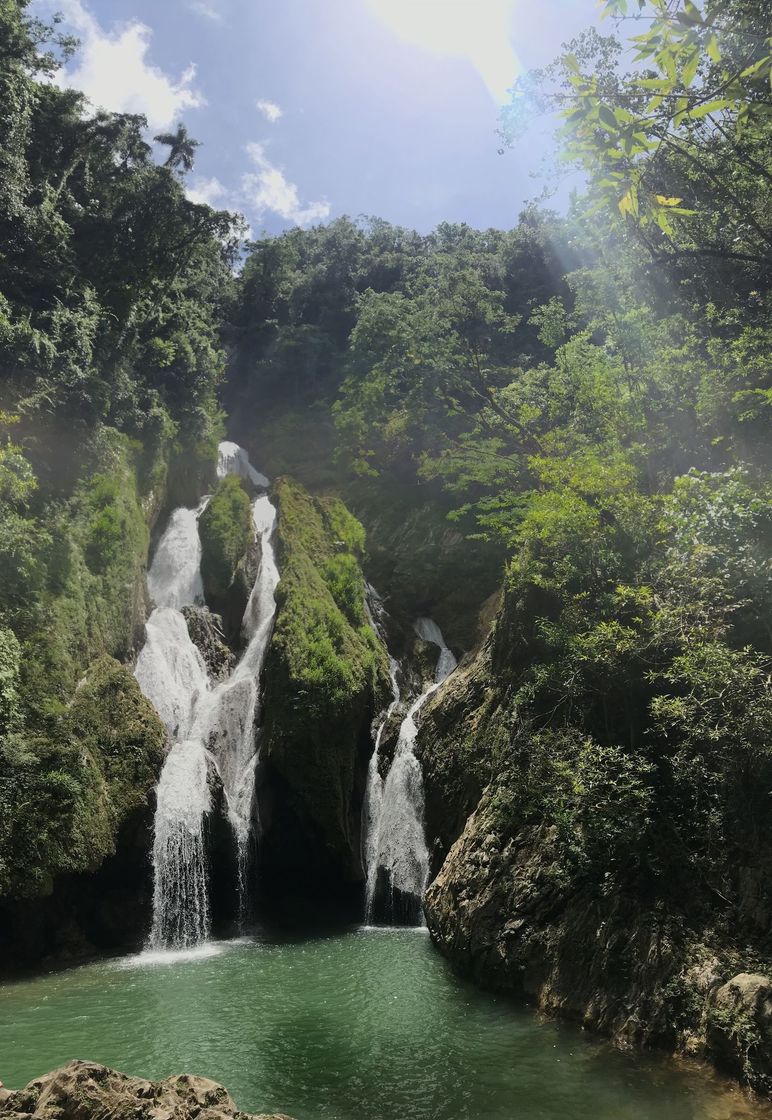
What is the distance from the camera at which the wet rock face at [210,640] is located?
22625mm

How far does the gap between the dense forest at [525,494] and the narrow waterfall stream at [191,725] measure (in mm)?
1044

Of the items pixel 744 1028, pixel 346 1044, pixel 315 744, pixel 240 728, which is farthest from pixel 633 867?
pixel 240 728

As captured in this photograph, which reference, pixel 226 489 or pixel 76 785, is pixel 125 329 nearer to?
pixel 226 489

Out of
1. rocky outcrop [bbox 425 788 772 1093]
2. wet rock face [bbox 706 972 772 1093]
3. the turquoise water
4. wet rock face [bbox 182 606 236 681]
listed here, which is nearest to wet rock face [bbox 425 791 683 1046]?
rocky outcrop [bbox 425 788 772 1093]

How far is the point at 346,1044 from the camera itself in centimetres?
924

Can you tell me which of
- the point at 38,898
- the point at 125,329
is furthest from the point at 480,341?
the point at 38,898

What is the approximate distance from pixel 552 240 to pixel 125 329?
27974 mm

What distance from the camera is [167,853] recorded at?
15.9m

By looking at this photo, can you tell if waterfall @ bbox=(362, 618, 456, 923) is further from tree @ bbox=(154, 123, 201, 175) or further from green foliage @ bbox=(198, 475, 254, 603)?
tree @ bbox=(154, 123, 201, 175)

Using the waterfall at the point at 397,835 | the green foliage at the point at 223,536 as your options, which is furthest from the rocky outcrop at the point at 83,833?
the green foliage at the point at 223,536

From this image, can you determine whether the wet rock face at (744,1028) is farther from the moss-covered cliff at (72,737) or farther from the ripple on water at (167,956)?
the moss-covered cliff at (72,737)

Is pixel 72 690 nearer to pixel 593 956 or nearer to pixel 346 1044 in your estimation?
pixel 346 1044

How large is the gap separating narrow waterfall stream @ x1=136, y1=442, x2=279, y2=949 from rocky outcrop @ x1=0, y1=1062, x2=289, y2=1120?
1016cm

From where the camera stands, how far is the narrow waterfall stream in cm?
1580
